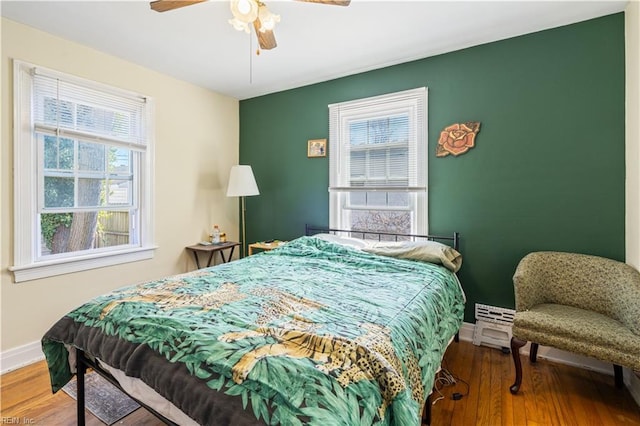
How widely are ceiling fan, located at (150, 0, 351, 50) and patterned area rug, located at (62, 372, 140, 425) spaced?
2192 mm

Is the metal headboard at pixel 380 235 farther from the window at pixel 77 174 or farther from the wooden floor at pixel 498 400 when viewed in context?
the window at pixel 77 174

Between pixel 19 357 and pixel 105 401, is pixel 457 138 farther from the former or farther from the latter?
pixel 19 357

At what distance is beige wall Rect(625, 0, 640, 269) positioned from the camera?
1.96 metres

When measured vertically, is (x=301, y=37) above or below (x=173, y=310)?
above

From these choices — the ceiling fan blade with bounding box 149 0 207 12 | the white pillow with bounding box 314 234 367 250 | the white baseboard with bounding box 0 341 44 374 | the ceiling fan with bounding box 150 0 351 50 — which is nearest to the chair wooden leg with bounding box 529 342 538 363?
the white pillow with bounding box 314 234 367 250

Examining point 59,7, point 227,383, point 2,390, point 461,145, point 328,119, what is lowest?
point 2,390

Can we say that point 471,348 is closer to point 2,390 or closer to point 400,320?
point 400,320

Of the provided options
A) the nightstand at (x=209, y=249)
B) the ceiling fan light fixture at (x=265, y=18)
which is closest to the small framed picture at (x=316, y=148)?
the nightstand at (x=209, y=249)

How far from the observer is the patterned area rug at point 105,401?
1750 millimetres

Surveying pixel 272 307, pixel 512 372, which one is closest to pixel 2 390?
pixel 272 307

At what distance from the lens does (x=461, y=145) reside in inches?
106

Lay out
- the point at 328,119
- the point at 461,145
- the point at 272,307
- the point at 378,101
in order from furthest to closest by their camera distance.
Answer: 1. the point at 328,119
2. the point at 378,101
3. the point at 461,145
4. the point at 272,307

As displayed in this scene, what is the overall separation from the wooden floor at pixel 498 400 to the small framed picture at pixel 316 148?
2350 mm

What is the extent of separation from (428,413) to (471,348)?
1.14 meters
